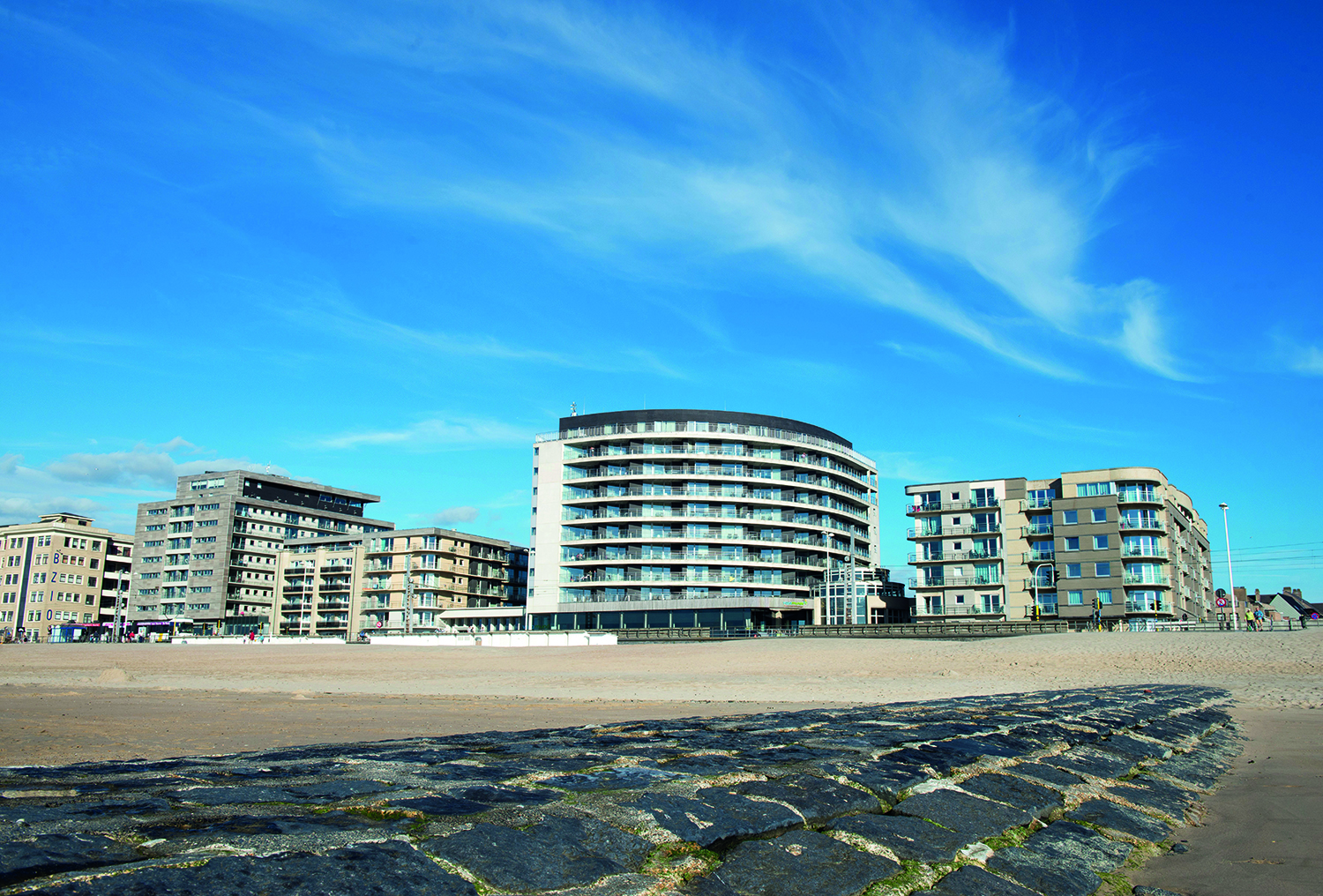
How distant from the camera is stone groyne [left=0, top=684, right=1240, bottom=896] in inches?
101

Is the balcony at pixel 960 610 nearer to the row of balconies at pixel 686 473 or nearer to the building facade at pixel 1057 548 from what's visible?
the building facade at pixel 1057 548

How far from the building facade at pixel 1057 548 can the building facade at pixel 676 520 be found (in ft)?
47.5

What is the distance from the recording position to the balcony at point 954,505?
3022 inches

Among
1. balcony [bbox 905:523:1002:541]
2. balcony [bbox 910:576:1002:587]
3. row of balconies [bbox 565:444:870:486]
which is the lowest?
balcony [bbox 910:576:1002:587]

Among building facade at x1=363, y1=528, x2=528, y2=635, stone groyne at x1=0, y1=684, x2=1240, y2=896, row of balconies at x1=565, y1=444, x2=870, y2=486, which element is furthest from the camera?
building facade at x1=363, y1=528, x2=528, y2=635

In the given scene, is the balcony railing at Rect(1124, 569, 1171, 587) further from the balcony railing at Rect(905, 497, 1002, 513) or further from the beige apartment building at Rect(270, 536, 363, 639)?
the beige apartment building at Rect(270, 536, 363, 639)

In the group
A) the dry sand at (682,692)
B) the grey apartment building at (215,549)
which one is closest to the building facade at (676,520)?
the dry sand at (682,692)

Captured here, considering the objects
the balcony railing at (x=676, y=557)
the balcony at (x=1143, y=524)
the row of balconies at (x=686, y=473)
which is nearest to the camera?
the balcony at (x=1143, y=524)

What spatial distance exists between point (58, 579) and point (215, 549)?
25644 mm

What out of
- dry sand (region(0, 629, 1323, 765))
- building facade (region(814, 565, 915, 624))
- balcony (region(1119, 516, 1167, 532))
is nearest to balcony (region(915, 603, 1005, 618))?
building facade (region(814, 565, 915, 624))

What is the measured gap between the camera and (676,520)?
89625 millimetres

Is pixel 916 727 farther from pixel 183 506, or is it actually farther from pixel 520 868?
pixel 183 506

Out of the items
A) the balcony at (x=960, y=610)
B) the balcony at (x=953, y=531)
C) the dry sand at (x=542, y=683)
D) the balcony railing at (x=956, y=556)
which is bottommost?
the dry sand at (x=542, y=683)

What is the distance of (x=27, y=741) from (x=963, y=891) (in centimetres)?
1083
